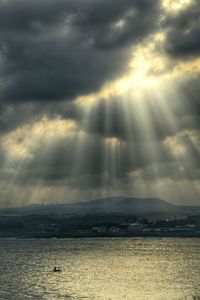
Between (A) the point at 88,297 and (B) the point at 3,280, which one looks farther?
(B) the point at 3,280

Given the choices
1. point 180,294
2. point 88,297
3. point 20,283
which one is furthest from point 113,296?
point 20,283

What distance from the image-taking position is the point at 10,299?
98.6m

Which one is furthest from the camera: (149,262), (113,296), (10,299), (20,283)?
(149,262)

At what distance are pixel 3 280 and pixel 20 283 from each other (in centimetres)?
1103

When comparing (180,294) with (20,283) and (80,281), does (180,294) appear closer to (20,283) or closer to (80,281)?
(80,281)

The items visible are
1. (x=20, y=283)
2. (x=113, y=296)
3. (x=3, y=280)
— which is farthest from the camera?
(x=3, y=280)

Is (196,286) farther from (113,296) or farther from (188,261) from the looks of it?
(188,261)

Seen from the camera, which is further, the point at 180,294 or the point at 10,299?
the point at 180,294

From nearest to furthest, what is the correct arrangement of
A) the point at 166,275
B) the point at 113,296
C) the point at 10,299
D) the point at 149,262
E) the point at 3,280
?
the point at 10,299 → the point at 113,296 → the point at 3,280 → the point at 166,275 → the point at 149,262

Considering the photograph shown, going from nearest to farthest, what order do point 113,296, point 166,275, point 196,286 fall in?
point 113,296
point 196,286
point 166,275

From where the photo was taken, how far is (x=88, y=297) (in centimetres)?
10256

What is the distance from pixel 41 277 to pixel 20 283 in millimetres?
14684

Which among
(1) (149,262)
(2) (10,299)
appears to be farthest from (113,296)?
(1) (149,262)

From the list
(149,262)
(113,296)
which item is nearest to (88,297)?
(113,296)
